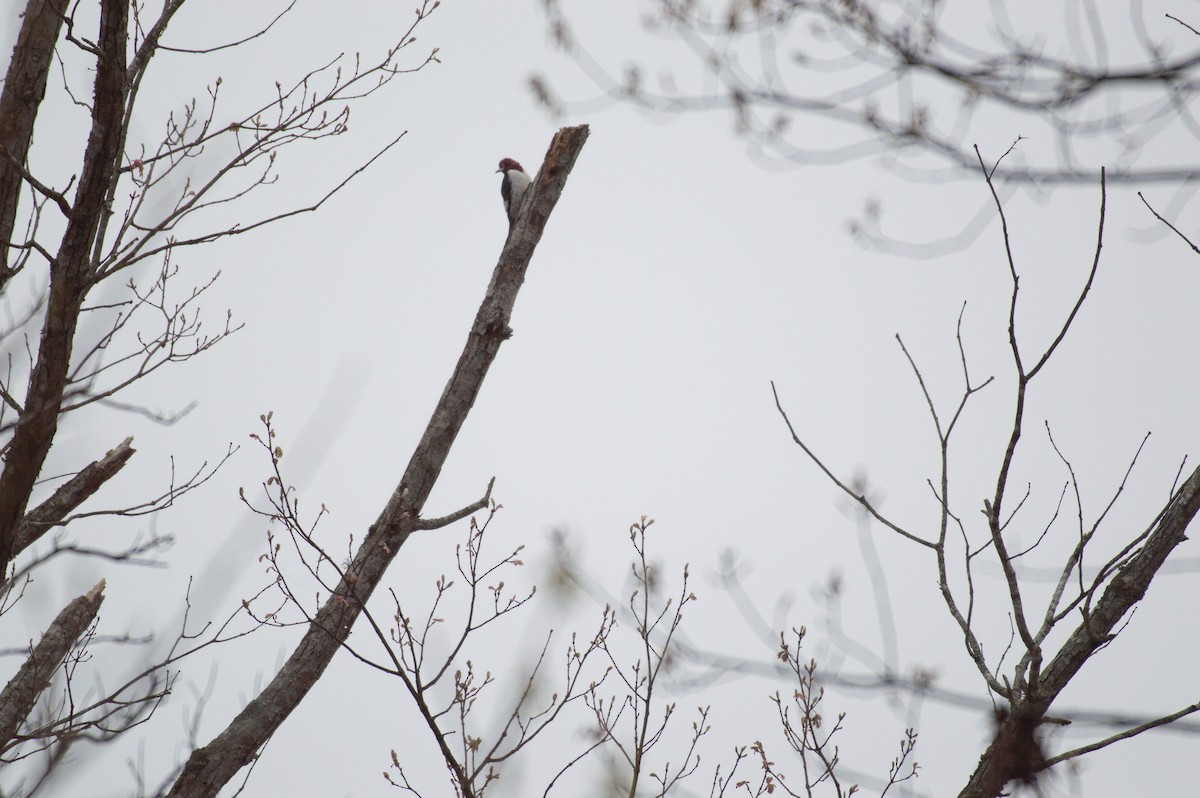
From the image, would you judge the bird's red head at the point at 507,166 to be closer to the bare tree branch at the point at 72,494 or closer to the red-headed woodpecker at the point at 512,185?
the red-headed woodpecker at the point at 512,185

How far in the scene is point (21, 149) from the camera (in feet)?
8.68

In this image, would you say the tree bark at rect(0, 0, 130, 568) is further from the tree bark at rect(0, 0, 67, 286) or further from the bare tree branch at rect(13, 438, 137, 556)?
the bare tree branch at rect(13, 438, 137, 556)

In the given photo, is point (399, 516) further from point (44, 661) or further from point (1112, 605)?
point (1112, 605)

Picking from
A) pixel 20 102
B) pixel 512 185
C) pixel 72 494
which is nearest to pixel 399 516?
pixel 72 494

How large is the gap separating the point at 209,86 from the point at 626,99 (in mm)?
1631

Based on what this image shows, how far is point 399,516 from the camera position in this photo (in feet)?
9.91

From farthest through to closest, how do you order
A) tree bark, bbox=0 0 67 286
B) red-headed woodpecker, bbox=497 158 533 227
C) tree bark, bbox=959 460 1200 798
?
red-headed woodpecker, bbox=497 158 533 227 → tree bark, bbox=0 0 67 286 → tree bark, bbox=959 460 1200 798

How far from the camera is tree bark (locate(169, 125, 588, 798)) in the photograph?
2.66 metres

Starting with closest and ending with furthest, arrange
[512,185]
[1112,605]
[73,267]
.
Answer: [1112,605] < [73,267] < [512,185]

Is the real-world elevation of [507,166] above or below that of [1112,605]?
above

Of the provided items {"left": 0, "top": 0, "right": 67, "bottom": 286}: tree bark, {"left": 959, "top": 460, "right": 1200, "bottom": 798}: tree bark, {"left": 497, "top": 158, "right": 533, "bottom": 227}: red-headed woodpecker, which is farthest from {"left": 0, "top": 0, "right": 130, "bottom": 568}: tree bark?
{"left": 497, "top": 158, "right": 533, "bottom": 227}: red-headed woodpecker

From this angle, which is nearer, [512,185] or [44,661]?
[44,661]

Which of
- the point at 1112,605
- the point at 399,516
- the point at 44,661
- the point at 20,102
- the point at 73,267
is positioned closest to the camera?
the point at 1112,605

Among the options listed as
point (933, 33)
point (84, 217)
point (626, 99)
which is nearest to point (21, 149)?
point (84, 217)
